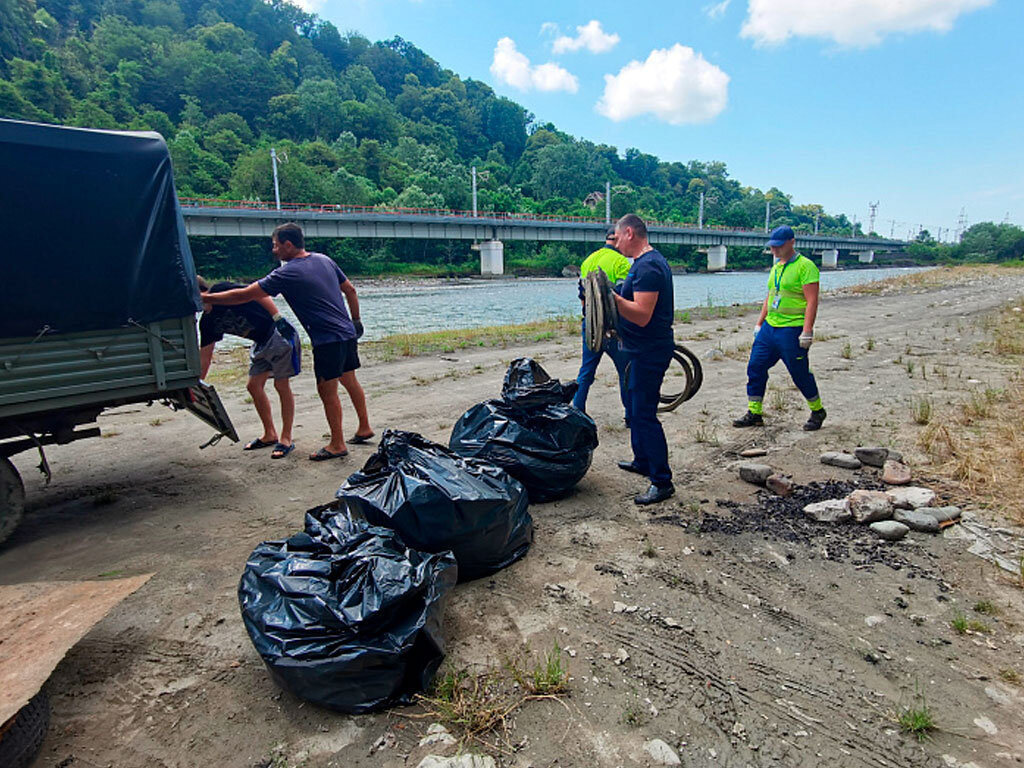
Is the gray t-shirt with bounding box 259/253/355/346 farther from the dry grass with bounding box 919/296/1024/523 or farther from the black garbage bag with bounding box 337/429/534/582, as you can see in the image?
the dry grass with bounding box 919/296/1024/523

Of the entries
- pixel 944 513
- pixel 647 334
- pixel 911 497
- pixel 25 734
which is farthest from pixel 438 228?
pixel 25 734

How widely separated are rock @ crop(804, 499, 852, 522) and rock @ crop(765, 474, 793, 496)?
0.27m

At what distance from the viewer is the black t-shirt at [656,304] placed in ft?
12.1

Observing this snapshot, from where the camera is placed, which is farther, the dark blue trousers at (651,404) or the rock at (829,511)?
the dark blue trousers at (651,404)

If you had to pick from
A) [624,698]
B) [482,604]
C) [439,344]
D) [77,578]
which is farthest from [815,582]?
[439,344]

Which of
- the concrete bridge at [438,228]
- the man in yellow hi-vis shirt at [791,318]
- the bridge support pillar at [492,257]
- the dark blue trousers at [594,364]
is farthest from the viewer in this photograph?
the bridge support pillar at [492,257]

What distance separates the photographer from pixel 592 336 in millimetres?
4094

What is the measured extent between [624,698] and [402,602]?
926mm

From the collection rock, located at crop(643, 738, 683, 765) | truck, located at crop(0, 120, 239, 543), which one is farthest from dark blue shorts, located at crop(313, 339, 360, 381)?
rock, located at crop(643, 738, 683, 765)

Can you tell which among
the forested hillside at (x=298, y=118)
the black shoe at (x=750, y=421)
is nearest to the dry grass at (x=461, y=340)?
the black shoe at (x=750, y=421)

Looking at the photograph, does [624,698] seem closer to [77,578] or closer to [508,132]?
[77,578]

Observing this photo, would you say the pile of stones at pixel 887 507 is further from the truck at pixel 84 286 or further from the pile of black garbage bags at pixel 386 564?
the truck at pixel 84 286

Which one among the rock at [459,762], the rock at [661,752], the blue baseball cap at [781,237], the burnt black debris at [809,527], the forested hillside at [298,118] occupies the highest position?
the forested hillside at [298,118]

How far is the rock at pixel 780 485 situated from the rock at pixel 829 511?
10.5 inches
